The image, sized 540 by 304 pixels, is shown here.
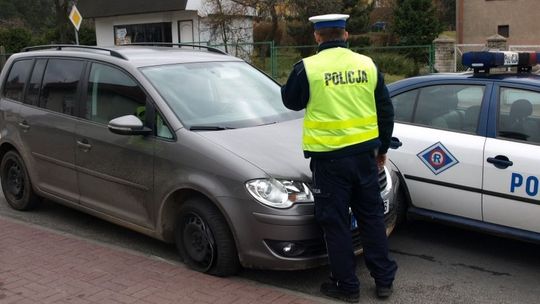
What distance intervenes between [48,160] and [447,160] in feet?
11.9

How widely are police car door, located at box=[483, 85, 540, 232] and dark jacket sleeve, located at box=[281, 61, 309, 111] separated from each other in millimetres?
1609

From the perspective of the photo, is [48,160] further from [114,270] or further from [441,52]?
[441,52]

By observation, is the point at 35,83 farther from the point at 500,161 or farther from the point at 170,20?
the point at 170,20

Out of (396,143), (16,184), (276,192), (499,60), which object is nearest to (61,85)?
(16,184)

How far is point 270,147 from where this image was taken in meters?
4.27

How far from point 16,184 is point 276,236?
3.53 m

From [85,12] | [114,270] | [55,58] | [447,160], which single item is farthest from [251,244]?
[85,12]

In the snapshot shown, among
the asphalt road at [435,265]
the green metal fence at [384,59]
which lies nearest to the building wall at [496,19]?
the green metal fence at [384,59]

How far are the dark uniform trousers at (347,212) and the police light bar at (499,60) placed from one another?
60.0 inches

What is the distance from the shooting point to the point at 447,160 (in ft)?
15.5

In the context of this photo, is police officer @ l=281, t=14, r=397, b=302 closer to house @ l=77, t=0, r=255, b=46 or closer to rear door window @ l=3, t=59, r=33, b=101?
rear door window @ l=3, t=59, r=33, b=101

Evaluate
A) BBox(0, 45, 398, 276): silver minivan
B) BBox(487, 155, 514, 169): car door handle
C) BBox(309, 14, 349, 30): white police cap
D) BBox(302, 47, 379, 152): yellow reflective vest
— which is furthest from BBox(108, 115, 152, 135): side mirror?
BBox(487, 155, 514, 169): car door handle

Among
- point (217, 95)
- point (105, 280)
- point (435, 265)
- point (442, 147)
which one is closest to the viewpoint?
point (105, 280)

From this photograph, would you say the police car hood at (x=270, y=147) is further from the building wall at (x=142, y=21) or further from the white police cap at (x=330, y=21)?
the building wall at (x=142, y=21)
